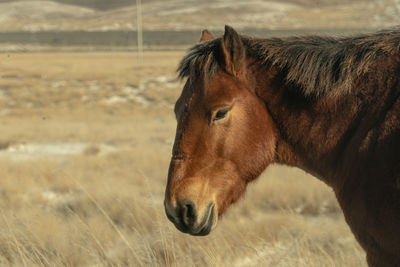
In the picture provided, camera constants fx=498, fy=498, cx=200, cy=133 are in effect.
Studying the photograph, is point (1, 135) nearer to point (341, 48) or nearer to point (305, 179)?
point (305, 179)

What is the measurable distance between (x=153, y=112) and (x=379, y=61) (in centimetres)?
1477

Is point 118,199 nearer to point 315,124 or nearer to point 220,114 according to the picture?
point 220,114

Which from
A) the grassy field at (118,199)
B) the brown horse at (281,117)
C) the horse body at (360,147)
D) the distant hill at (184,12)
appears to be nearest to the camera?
the horse body at (360,147)

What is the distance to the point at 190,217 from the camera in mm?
2771

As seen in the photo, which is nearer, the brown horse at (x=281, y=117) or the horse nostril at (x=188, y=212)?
the brown horse at (x=281, y=117)

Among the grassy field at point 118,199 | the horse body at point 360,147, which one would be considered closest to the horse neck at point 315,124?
the horse body at point 360,147

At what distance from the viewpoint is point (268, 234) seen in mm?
5820

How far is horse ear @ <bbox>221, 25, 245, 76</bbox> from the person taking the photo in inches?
111

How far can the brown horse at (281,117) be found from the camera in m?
2.64

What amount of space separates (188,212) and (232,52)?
94cm

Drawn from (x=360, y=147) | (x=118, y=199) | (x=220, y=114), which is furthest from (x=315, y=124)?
(x=118, y=199)

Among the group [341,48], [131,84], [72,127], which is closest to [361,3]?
[131,84]

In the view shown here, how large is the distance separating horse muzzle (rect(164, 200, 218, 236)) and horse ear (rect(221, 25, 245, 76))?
807mm

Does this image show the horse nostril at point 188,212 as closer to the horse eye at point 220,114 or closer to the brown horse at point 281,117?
the brown horse at point 281,117
